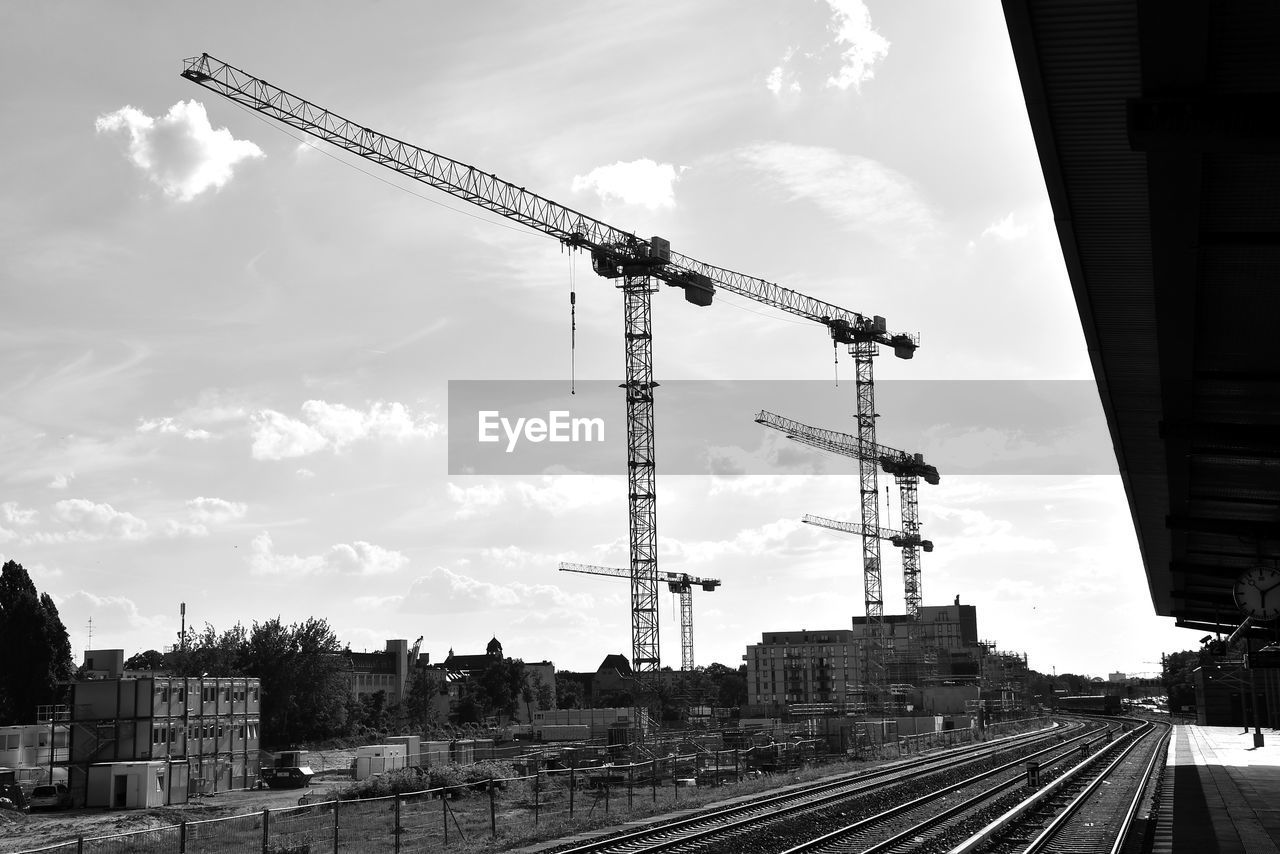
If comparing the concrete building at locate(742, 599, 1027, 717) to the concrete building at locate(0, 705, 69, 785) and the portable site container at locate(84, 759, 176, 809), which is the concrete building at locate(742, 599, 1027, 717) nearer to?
the concrete building at locate(0, 705, 69, 785)

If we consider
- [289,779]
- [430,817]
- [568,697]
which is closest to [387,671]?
[568,697]

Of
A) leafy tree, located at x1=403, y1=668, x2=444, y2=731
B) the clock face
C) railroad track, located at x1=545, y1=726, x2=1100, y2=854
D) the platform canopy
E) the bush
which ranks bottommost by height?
leafy tree, located at x1=403, y1=668, x2=444, y2=731

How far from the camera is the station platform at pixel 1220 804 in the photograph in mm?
21312

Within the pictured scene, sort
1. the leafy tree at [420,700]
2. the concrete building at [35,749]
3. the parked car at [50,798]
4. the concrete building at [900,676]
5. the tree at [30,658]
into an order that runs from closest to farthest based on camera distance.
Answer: the parked car at [50,798] < the concrete building at [35,749] < the tree at [30,658] < the concrete building at [900,676] < the leafy tree at [420,700]

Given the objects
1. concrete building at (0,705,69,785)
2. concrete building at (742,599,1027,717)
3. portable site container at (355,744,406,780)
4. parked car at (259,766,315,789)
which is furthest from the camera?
concrete building at (742,599,1027,717)

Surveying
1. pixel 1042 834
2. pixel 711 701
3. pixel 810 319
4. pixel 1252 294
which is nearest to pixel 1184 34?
pixel 1252 294

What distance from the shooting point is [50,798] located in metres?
52.5

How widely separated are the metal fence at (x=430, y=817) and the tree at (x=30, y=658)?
56.3m

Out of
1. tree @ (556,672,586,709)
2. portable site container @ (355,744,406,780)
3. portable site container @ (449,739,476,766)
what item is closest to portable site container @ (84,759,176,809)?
portable site container @ (355,744,406,780)

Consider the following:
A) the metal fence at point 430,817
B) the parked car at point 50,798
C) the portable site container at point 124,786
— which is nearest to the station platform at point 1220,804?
the metal fence at point 430,817

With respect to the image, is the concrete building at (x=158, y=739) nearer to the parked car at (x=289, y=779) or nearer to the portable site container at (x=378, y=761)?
the parked car at (x=289, y=779)

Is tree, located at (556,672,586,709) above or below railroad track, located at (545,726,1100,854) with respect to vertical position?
below

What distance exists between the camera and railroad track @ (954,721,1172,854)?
2317 centimetres

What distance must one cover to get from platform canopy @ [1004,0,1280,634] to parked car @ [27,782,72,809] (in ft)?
161
